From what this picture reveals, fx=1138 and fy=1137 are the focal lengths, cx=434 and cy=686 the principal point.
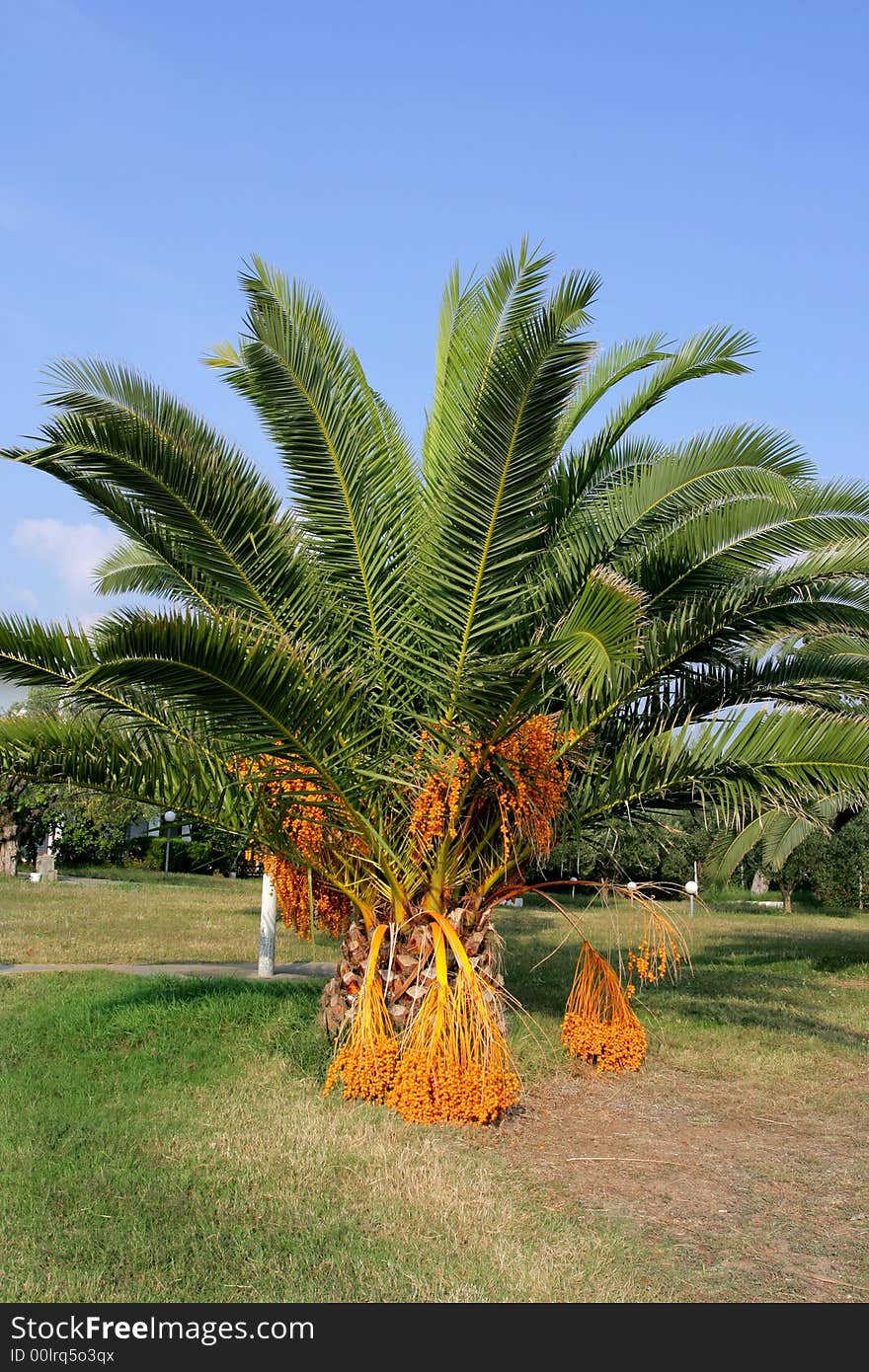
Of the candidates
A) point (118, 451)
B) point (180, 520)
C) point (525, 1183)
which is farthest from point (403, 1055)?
point (118, 451)

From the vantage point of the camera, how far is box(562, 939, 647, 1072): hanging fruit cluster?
26.1 ft

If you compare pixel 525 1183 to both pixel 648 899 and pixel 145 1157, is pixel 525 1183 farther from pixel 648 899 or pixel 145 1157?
pixel 648 899

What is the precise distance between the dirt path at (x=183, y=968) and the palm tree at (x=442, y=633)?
416 centimetres

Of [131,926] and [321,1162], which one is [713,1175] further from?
[131,926]

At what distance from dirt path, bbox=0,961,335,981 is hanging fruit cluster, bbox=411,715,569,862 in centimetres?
536

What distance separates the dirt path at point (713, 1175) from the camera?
180 inches

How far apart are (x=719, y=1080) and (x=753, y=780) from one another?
2.28m

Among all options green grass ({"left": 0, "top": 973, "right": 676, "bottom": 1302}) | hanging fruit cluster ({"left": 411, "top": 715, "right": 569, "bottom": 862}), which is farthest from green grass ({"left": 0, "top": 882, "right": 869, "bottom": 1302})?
hanging fruit cluster ({"left": 411, "top": 715, "right": 569, "bottom": 862})

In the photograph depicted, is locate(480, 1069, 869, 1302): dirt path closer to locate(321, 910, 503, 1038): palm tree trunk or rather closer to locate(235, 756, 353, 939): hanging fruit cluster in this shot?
locate(321, 910, 503, 1038): palm tree trunk

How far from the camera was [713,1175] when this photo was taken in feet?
19.4

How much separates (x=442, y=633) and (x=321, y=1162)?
2.97 m

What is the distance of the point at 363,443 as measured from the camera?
22.9 ft

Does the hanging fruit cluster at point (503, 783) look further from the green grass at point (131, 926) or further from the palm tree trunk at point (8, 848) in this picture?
the palm tree trunk at point (8, 848)

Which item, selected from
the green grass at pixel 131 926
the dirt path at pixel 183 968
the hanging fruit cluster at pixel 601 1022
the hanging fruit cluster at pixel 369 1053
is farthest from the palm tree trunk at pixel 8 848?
the hanging fruit cluster at pixel 369 1053
